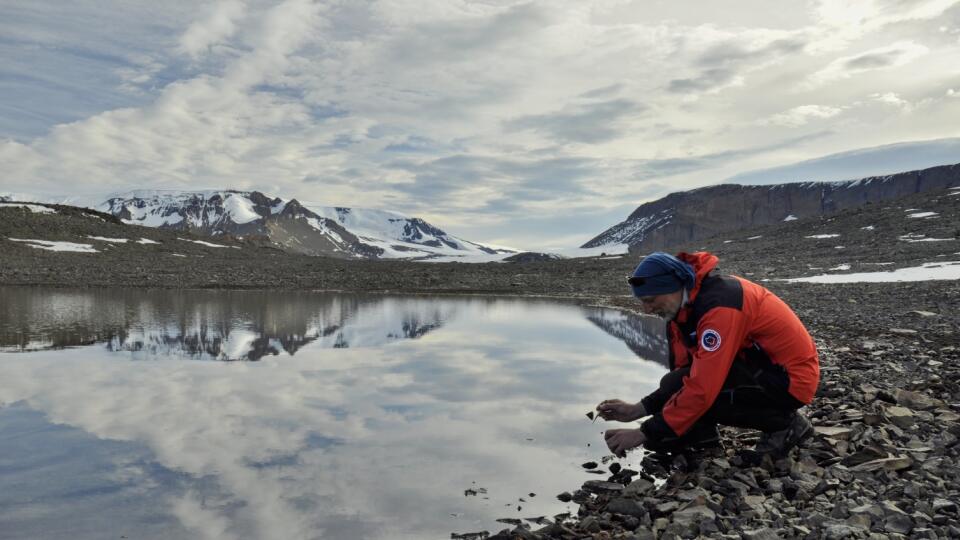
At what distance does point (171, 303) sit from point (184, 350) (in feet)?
42.9

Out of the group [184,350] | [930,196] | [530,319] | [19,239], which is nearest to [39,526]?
[184,350]

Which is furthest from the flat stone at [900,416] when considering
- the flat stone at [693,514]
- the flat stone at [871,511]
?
the flat stone at [693,514]

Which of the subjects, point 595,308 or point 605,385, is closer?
point 605,385

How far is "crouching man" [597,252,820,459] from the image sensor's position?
15.2 feet

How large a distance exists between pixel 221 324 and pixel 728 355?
596 inches

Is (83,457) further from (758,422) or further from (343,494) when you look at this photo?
(758,422)

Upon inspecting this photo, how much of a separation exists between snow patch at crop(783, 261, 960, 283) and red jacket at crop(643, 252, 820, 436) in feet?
87.8

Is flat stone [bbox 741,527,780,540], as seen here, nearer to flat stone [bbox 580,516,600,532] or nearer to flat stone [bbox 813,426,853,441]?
flat stone [bbox 580,516,600,532]

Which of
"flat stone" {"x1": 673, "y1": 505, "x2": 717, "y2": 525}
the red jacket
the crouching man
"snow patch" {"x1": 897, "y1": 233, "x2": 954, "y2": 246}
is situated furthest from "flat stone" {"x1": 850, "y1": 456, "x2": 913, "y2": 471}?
"snow patch" {"x1": 897, "y1": 233, "x2": 954, "y2": 246}

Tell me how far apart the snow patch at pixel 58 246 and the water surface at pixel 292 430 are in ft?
132

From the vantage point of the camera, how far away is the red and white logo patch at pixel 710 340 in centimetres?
460

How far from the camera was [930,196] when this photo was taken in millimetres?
71438

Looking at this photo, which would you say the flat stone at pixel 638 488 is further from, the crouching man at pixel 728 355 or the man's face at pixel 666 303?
the man's face at pixel 666 303

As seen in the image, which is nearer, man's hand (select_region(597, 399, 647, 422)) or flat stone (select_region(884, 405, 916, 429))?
man's hand (select_region(597, 399, 647, 422))
